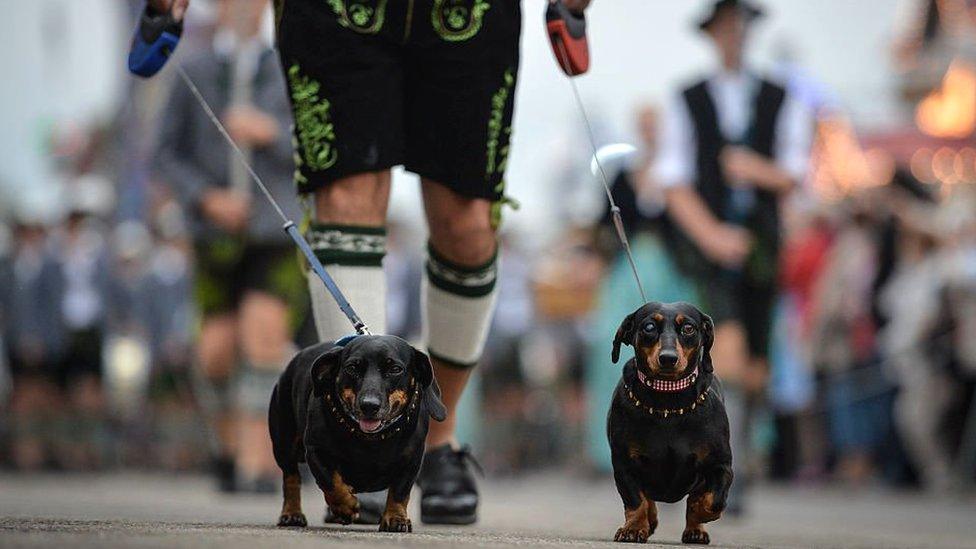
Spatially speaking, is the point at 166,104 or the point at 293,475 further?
the point at 166,104

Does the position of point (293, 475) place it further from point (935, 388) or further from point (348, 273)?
point (935, 388)

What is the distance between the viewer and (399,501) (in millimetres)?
3531

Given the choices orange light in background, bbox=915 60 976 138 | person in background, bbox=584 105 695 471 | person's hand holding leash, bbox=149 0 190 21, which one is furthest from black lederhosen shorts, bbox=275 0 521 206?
orange light in background, bbox=915 60 976 138

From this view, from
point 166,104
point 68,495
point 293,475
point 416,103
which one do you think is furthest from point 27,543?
point 166,104

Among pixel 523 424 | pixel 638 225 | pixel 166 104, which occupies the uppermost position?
pixel 166 104

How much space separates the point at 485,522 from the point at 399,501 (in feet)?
4.36

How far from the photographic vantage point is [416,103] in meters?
4.19

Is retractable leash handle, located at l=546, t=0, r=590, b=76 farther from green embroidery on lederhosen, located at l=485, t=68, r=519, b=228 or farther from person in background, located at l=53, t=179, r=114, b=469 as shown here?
person in background, located at l=53, t=179, r=114, b=469

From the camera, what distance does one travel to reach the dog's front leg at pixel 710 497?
3.48 m

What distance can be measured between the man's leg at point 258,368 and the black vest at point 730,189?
1.56m

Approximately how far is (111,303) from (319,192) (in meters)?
11.3

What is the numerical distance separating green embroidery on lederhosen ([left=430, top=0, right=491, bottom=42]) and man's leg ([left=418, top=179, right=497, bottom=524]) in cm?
37

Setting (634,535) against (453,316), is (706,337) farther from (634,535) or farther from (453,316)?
(453,316)

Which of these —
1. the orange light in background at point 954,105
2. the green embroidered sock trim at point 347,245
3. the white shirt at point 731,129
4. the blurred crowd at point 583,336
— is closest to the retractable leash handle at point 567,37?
the green embroidered sock trim at point 347,245
